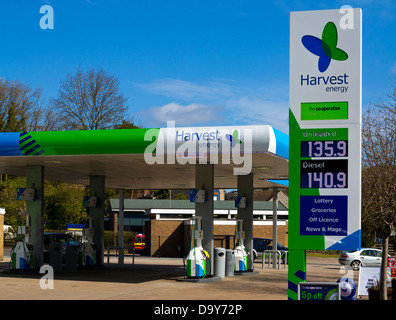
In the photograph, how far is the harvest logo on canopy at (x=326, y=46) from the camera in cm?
1024

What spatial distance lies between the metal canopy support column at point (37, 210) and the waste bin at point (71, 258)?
233 centimetres

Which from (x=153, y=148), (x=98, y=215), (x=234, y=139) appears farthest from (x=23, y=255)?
(x=234, y=139)

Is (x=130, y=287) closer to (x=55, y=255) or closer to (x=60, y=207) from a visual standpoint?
(x=55, y=255)

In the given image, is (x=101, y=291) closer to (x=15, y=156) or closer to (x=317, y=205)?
(x=15, y=156)

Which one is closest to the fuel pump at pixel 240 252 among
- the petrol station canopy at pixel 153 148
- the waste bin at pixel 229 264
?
the waste bin at pixel 229 264

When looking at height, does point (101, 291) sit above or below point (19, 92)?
below

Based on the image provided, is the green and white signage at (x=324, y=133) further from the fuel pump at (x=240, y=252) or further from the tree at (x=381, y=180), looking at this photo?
the fuel pump at (x=240, y=252)

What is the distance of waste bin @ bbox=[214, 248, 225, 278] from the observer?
22.9 meters

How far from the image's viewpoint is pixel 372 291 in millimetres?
15961

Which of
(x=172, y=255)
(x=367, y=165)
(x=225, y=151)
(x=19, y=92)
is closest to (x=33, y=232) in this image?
(x=225, y=151)

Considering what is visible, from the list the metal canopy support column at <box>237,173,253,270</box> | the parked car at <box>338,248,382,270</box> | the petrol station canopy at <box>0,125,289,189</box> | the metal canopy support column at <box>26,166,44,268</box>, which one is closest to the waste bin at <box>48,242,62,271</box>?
the metal canopy support column at <box>26,166,44,268</box>

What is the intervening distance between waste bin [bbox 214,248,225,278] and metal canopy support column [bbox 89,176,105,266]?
7385mm

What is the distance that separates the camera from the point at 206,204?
22.0 metres
